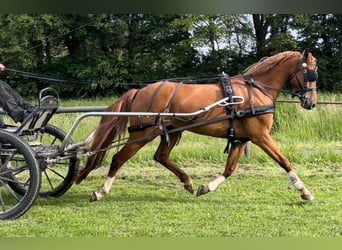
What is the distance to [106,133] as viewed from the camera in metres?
5.13

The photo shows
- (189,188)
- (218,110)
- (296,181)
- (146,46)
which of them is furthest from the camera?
(146,46)

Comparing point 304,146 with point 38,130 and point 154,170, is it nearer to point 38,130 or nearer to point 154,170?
point 154,170

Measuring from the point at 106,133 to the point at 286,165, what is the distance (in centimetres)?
182

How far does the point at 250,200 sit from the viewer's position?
507 centimetres


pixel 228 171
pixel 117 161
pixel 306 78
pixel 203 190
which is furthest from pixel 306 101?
pixel 117 161

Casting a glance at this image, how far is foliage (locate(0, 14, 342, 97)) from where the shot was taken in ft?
67.7

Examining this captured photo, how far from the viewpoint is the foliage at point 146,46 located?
20625 mm

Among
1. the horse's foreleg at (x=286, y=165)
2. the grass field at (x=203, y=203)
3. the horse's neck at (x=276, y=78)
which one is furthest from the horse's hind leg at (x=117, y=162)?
the horse's neck at (x=276, y=78)

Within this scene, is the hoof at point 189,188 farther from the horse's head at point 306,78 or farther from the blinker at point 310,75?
the blinker at point 310,75

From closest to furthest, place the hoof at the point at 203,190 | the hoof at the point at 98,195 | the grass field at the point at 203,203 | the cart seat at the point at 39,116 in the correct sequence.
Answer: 1. the grass field at the point at 203,203
2. the cart seat at the point at 39,116
3. the hoof at the point at 98,195
4. the hoof at the point at 203,190

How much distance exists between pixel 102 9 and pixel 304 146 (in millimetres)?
6519

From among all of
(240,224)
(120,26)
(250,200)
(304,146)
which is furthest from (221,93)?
(120,26)

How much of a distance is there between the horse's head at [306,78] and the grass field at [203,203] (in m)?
1.01

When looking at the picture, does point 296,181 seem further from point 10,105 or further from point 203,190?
point 10,105
